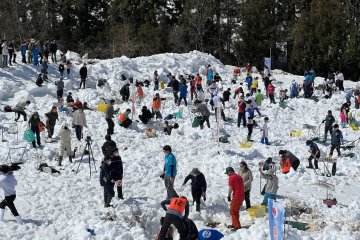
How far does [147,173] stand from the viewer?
624 inches

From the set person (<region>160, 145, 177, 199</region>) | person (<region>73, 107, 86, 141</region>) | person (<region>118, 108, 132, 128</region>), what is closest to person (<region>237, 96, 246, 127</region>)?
person (<region>118, 108, 132, 128</region>)

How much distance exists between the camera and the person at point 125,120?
2075cm

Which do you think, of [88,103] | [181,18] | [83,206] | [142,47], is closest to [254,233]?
[83,206]

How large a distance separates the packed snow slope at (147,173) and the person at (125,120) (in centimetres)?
29

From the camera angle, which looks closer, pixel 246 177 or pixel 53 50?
pixel 246 177

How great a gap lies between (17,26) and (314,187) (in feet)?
117

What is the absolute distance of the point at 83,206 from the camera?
12734 millimetres

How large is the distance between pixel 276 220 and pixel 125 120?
39.7ft

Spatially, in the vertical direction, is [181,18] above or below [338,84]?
above

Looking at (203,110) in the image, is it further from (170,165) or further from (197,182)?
(197,182)

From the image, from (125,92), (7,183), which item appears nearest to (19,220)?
(7,183)

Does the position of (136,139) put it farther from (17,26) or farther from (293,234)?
(17,26)

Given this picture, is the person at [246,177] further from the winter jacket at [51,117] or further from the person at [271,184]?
the winter jacket at [51,117]

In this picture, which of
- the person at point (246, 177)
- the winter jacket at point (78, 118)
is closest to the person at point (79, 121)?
the winter jacket at point (78, 118)
